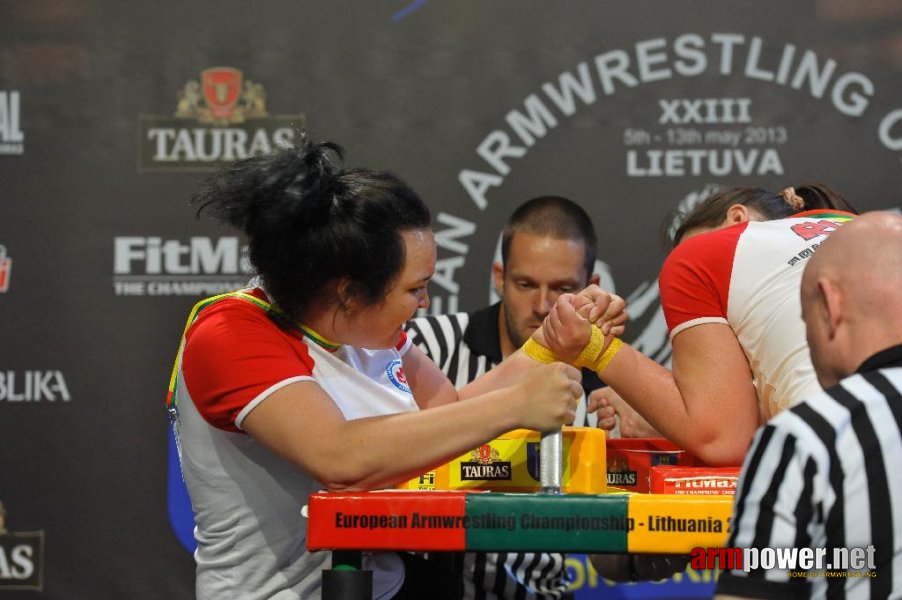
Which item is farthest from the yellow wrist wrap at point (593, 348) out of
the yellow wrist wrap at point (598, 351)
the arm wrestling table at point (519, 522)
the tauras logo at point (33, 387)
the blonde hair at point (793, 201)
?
the tauras logo at point (33, 387)

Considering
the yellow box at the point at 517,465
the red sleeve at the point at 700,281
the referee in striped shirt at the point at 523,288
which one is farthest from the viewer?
the referee in striped shirt at the point at 523,288

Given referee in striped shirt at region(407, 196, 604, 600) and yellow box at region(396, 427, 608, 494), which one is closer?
yellow box at region(396, 427, 608, 494)

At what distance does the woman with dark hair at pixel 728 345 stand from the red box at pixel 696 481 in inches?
6.5

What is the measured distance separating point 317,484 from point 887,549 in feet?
3.12

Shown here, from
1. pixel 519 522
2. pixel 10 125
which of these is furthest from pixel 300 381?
pixel 10 125

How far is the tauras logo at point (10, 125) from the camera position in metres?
3.48

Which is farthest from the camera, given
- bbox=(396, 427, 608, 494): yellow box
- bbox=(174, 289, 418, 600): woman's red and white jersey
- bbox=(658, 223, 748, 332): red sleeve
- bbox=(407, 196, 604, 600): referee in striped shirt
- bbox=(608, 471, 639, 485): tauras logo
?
bbox=(407, 196, 604, 600): referee in striped shirt

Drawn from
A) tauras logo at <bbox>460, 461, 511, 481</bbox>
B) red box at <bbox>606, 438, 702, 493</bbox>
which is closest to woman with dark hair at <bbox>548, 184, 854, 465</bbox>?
red box at <bbox>606, 438, 702, 493</bbox>

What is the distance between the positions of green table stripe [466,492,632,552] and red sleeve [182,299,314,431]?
389mm

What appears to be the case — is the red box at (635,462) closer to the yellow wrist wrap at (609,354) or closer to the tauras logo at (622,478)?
the tauras logo at (622,478)

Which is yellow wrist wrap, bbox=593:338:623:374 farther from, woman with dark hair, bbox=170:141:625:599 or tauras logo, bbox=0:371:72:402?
tauras logo, bbox=0:371:72:402

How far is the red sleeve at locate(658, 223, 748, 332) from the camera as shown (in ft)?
6.54

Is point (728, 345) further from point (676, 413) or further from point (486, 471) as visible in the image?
point (486, 471)

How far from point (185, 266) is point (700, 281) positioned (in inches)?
75.9
